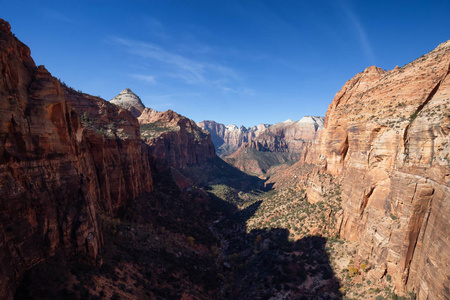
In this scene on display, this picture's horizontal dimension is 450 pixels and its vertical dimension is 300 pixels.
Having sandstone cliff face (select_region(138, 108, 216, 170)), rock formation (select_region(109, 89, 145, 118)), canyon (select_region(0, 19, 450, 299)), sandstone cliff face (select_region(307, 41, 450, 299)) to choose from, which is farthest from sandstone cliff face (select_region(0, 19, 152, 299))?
rock formation (select_region(109, 89, 145, 118))

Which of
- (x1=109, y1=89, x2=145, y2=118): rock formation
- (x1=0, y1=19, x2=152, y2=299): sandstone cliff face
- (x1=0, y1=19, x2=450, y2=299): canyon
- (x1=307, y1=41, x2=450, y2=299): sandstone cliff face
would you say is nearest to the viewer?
(x1=0, y1=19, x2=152, y2=299): sandstone cliff face

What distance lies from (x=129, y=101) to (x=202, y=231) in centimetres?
9468

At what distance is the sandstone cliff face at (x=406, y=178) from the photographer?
15.2 m

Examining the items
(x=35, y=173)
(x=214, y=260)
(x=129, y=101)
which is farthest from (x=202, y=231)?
(x=129, y=101)

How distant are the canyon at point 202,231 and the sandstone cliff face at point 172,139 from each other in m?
41.0

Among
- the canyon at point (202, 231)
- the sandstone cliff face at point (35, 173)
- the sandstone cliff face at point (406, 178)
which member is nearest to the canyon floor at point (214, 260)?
the canyon at point (202, 231)

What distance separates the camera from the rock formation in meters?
108

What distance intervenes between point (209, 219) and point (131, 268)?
115 ft

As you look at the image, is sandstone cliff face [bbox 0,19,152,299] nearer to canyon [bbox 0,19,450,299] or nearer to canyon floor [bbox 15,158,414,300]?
canyon [bbox 0,19,450,299]

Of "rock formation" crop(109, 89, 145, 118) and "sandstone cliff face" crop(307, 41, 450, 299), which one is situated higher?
"rock formation" crop(109, 89, 145, 118)

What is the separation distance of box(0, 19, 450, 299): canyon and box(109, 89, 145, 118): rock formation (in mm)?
75089

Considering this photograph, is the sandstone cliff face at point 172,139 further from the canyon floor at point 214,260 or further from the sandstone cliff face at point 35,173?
the sandstone cliff face at point 35,173

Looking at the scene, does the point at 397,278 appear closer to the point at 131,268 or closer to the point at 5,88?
A: the point at 131,268

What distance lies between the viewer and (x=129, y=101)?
113 metres
